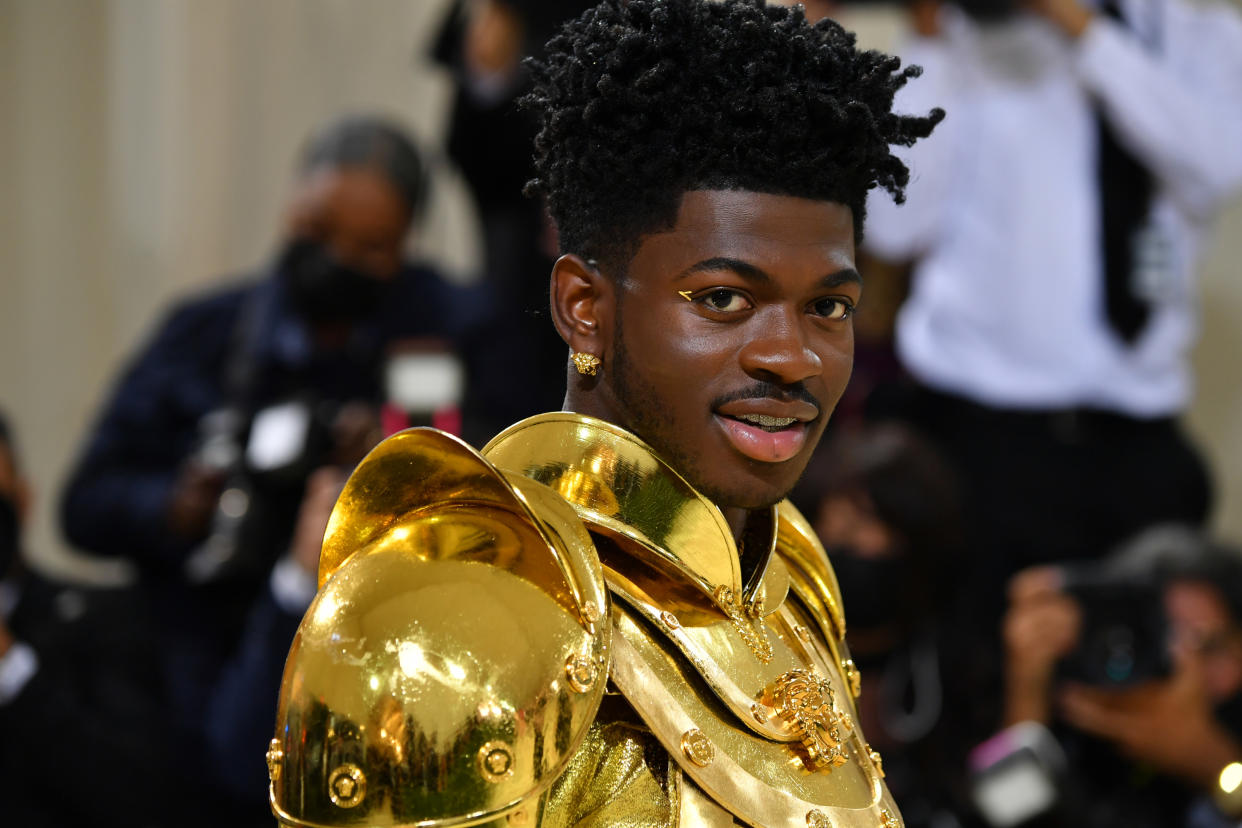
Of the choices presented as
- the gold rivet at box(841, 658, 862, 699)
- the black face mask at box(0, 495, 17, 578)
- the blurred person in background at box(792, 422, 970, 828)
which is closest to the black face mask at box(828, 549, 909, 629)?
the blurred person in background at box(792, 422, 970, 828)

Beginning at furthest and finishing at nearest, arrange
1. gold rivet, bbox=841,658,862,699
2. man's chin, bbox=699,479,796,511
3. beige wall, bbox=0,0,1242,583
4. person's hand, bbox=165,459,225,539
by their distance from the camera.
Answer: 1. beige wall, bbox=0,0,1242,583
2. person's hand, bbox=165,459,225,539
3. gold rivet, bbox=841,658,862,699
4. man's chin, bbox=699,479,796,511

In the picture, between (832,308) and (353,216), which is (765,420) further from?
(353,216)

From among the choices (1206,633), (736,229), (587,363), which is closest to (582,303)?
(587,363)

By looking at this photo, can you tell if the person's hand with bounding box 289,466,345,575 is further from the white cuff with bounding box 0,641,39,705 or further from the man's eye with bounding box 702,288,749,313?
the man's eye with bounding box 702,288,749,313

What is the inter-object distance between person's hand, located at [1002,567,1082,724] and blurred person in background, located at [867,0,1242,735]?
0.57 feet

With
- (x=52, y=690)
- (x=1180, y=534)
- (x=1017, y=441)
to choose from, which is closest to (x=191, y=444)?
(x=52, y=690)

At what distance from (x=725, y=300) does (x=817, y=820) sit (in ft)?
1.38

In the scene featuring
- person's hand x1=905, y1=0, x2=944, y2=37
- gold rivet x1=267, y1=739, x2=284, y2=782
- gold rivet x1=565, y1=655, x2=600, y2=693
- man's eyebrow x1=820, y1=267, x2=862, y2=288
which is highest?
man's eyebrow x1=820, y1=267, x2=862, y2=288

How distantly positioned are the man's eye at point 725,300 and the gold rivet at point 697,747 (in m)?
0.33

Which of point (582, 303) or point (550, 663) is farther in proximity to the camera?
point (582, 303)

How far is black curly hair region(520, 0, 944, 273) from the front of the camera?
53.2 inches

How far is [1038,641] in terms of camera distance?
3.22 m

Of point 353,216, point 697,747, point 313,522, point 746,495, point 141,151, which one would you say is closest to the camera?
point 697,747

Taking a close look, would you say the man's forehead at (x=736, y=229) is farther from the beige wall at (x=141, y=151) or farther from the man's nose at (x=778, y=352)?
the beige wall at (x=141, y=151)
